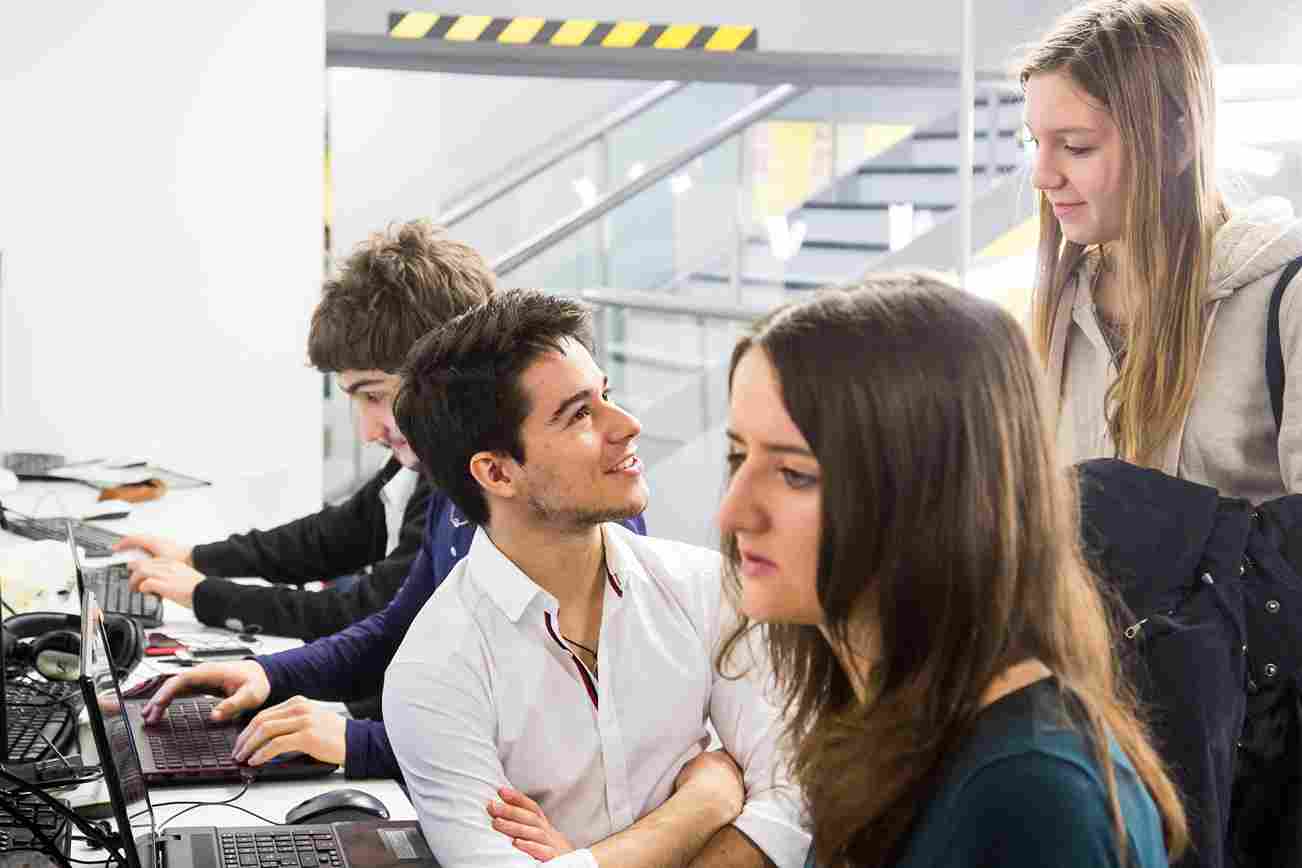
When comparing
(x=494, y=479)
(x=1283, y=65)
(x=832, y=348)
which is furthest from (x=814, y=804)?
(x=1283, y=65)

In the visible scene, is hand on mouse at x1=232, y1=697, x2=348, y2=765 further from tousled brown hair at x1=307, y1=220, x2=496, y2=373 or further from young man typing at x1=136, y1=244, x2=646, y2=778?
tousled brown hair at x1=307, y1=220, x2=496, y2=373

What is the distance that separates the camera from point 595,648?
1.82 metres

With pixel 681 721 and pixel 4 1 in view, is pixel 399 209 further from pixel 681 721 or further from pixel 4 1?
pixel 681 721

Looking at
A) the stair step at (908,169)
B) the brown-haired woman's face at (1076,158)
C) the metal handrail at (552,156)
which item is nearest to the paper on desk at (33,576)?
the brown-haired woman's face at (1076,158)

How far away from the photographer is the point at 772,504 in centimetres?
109

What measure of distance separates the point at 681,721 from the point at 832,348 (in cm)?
85

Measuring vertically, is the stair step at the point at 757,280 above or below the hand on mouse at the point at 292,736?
above

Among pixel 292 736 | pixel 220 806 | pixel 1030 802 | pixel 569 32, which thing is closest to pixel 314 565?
pixel 292 736

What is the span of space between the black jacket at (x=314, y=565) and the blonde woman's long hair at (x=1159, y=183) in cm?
124

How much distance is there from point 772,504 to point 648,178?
4227 mm

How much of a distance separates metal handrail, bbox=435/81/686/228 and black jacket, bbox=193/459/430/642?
2058 mm

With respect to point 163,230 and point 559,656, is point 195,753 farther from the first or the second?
point 163,230

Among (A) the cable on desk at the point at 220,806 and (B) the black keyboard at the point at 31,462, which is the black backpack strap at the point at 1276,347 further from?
(B) the black keyboard at the point at 31,462

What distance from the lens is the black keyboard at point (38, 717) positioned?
78.6 inches
